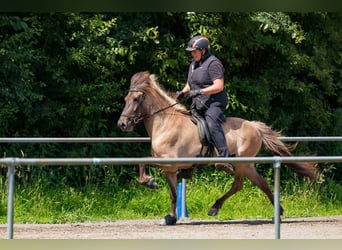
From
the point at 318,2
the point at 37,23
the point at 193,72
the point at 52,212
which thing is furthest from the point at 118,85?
the point at 318,2

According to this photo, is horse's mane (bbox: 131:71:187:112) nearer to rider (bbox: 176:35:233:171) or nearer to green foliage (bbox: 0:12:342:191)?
rider (bbox: 176:35:233:171)

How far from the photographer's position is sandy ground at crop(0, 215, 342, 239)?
9.30 m

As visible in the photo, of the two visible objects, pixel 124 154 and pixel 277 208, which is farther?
pixel 124 154

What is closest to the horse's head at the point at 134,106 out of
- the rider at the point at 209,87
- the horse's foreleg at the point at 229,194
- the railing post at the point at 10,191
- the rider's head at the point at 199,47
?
the rider at the point at 209,87

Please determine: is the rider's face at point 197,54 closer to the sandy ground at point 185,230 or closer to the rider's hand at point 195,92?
the rider's hand at point 195,92

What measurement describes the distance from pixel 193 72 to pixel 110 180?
445 cm

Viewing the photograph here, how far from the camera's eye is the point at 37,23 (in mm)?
15648

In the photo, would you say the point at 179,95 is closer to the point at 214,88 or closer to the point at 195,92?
the point at 195,92

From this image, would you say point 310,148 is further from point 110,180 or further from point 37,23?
point 37,23

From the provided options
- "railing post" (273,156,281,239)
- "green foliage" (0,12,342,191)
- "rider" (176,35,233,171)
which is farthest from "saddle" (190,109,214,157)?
"railing post" (273,156,281,239)

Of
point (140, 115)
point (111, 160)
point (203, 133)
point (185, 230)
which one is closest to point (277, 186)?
point (111, 160)

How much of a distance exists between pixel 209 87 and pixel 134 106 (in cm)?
104

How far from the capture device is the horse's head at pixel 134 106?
10844 mm

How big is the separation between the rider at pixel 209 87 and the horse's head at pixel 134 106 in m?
0.63
